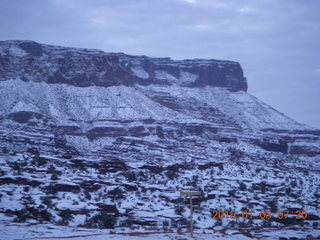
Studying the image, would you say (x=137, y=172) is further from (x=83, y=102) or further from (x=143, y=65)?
(x=143, y=65)

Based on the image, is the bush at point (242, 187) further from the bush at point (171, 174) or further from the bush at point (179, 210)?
the bush at point (179, 210)

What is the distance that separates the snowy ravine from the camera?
31.5 meters

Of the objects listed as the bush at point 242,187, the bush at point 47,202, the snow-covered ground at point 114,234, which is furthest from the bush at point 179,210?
the bush at point 242,187

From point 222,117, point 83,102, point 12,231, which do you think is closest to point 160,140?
point 83,102

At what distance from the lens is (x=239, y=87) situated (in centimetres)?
15400

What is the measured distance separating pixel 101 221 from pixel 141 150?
52.0 meters

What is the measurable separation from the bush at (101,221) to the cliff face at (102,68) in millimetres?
85487

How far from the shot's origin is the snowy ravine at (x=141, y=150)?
31.5 meters

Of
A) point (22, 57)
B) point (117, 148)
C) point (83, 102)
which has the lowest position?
point (117, 148)

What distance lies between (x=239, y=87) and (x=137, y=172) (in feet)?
366

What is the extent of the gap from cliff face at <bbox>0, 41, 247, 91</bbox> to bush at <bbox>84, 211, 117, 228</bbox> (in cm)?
8549
